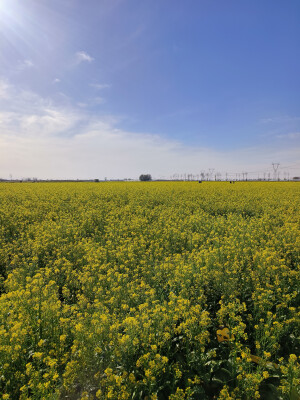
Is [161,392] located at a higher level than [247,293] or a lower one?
lower

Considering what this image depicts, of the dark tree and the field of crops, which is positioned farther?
the dark tree

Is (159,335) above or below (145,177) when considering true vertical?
below

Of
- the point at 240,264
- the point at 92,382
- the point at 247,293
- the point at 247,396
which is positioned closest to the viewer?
the point at 247,396

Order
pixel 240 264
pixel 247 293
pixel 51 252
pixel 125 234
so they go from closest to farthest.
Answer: pixel 247 293 → pixel 240 264 → pixel 51 252 → pixel 125 234

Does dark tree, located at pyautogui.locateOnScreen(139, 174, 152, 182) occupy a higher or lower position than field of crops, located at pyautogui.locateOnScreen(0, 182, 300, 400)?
higher

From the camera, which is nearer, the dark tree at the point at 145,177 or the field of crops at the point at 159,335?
the field of crops at the point at 159,335

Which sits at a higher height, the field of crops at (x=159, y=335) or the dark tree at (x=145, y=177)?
the dark tree at (x=145, y=177)

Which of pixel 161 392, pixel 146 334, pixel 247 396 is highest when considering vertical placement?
pixel 146 334

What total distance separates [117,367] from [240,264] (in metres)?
4.02

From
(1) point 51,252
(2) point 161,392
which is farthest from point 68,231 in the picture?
(2) point 161,392

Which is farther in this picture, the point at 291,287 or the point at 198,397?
the point at 291,287

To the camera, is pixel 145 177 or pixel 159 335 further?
pixel 145 177

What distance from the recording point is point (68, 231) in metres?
9.75

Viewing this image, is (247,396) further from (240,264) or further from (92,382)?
(240,264)
